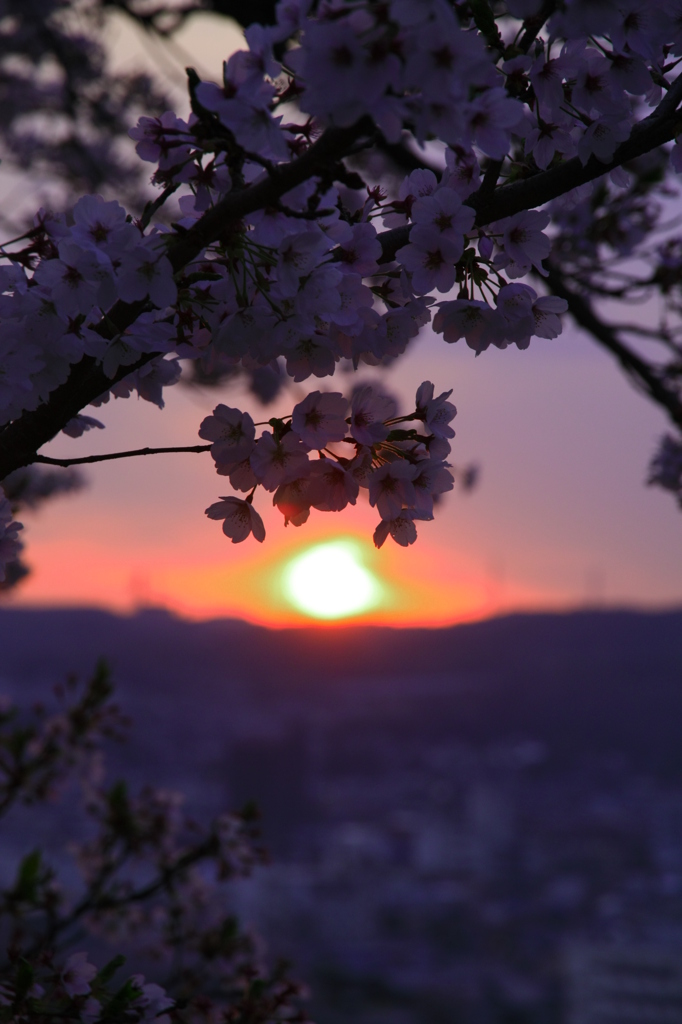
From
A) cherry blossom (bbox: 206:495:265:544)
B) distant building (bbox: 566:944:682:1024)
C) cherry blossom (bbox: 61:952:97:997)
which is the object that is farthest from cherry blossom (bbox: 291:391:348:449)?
distant building (bbox: 566:944:682:1024)

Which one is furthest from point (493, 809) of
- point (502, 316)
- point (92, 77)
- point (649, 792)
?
point (502, 316)

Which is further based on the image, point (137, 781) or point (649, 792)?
point (649, 792)

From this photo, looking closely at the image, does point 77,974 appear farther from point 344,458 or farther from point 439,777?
point 439,777

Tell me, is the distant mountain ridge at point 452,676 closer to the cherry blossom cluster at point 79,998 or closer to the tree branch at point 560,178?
the cherry blossom cluster at point 79,998

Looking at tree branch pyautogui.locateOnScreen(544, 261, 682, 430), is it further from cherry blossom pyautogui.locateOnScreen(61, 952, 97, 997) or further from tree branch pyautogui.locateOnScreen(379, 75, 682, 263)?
cherry blossom pyautogui.locateOnScreen(61, 952, 97, 997)

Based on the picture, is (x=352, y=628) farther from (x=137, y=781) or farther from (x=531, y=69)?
(x=531, y=69)

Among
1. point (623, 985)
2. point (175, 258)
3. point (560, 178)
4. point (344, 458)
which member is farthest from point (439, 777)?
point (175, 258)

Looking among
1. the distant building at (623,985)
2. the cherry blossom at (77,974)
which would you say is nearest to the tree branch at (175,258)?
the cherry blossom at (77,974)
